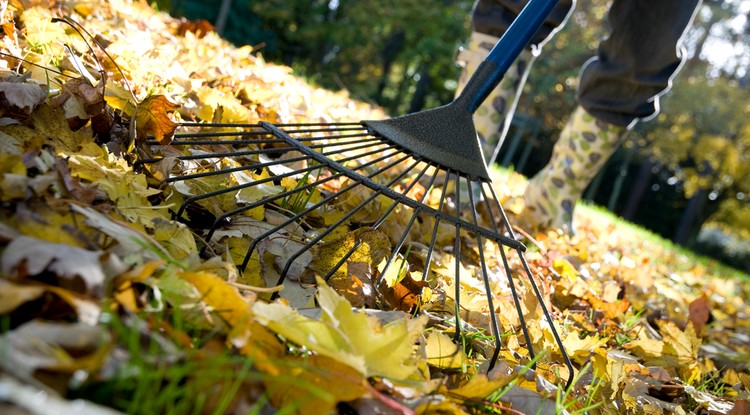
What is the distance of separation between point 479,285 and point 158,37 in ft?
5.79

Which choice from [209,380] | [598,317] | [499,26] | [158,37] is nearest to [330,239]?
[209,380]

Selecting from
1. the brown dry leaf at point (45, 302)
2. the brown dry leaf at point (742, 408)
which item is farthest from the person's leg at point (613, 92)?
the brown dry leaf at point (45, 302)

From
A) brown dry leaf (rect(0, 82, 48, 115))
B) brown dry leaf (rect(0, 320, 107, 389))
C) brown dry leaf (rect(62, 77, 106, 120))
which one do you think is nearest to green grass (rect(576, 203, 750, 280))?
brown dry leaf (rect(62, 77, 106, 120))

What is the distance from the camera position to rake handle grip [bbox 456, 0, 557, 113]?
142cm

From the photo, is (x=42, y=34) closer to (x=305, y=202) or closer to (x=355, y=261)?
(x=305, y=202)

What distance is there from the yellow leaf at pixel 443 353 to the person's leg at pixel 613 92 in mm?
1708

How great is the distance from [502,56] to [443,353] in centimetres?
81

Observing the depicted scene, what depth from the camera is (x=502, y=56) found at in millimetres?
1452

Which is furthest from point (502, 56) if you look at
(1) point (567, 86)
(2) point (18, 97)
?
(1) point (567, 86)

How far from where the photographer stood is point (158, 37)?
8.11 ft

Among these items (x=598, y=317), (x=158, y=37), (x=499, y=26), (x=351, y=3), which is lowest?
(x=598, y=317)

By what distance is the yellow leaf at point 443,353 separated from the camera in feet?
2.97

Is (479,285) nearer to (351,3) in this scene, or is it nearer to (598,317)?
(598,317)

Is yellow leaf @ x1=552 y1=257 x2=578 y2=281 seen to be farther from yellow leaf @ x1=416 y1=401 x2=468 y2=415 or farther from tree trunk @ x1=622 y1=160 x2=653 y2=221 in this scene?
tree trunk @ x1=622 y1=160 x2=653 y2=221
